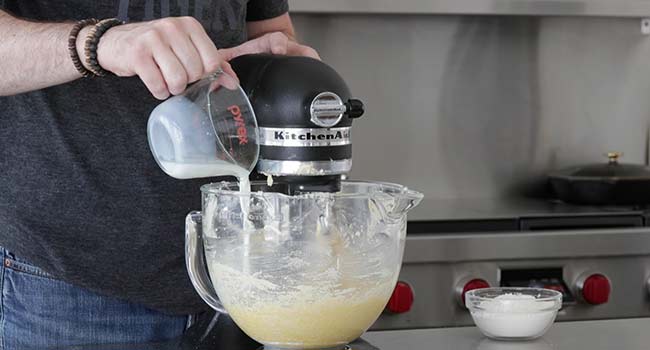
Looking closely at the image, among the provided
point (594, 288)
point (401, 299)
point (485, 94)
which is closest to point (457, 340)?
point (401, 299)

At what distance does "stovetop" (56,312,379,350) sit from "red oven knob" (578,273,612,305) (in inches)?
45.8

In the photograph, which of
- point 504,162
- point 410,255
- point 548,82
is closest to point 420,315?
point 410,255

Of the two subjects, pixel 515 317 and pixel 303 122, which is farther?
pixel 515 317

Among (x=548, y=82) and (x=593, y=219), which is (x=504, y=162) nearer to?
(x=548, y=82)

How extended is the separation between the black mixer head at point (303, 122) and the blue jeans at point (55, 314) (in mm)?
413

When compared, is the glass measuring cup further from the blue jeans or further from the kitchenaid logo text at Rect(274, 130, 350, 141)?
the blue jeans

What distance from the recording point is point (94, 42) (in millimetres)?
974

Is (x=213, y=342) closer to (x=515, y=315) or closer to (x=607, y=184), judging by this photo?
(x=515, y=315)

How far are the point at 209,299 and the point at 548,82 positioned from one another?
6.09ft

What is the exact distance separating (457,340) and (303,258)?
0.83 ft

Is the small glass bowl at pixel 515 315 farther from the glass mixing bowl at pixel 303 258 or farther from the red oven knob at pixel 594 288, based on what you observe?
the red oven knob at pixel 594 288

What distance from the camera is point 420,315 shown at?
6.97 ft

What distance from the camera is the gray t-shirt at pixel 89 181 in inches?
49.5

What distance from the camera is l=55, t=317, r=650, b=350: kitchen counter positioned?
107 centimetres
